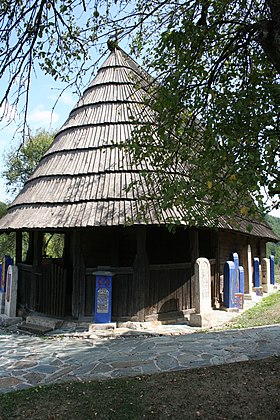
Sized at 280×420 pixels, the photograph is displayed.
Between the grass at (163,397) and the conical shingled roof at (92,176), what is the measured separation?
124 inches

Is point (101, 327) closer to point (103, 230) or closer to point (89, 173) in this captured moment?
point (103, 230)

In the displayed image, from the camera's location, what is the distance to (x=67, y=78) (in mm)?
5148

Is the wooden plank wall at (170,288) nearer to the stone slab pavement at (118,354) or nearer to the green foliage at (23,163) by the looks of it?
the stone slab pavement at (118,354)

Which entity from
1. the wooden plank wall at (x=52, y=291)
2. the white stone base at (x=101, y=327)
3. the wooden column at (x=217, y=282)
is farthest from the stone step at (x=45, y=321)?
the wooden column at (x=217, y=282)

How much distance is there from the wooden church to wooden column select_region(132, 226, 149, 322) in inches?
0.9

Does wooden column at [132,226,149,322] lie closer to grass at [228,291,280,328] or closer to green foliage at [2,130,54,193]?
grass at [228,291,280,328]

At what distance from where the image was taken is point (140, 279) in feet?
28.3

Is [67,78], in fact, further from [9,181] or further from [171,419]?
[9,181]

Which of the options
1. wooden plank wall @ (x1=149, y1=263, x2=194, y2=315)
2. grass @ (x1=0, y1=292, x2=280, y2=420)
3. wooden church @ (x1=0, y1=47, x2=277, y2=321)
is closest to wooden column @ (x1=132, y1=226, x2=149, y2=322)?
wooden church @ (x1=0, y1=47, x2=277, y2=321)

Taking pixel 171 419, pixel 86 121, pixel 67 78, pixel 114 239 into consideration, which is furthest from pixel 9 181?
pixel 171 419

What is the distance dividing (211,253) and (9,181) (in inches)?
782

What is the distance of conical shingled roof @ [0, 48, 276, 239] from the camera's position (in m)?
8.16

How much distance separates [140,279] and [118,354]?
8.43ft

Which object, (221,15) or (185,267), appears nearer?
(221,15)
